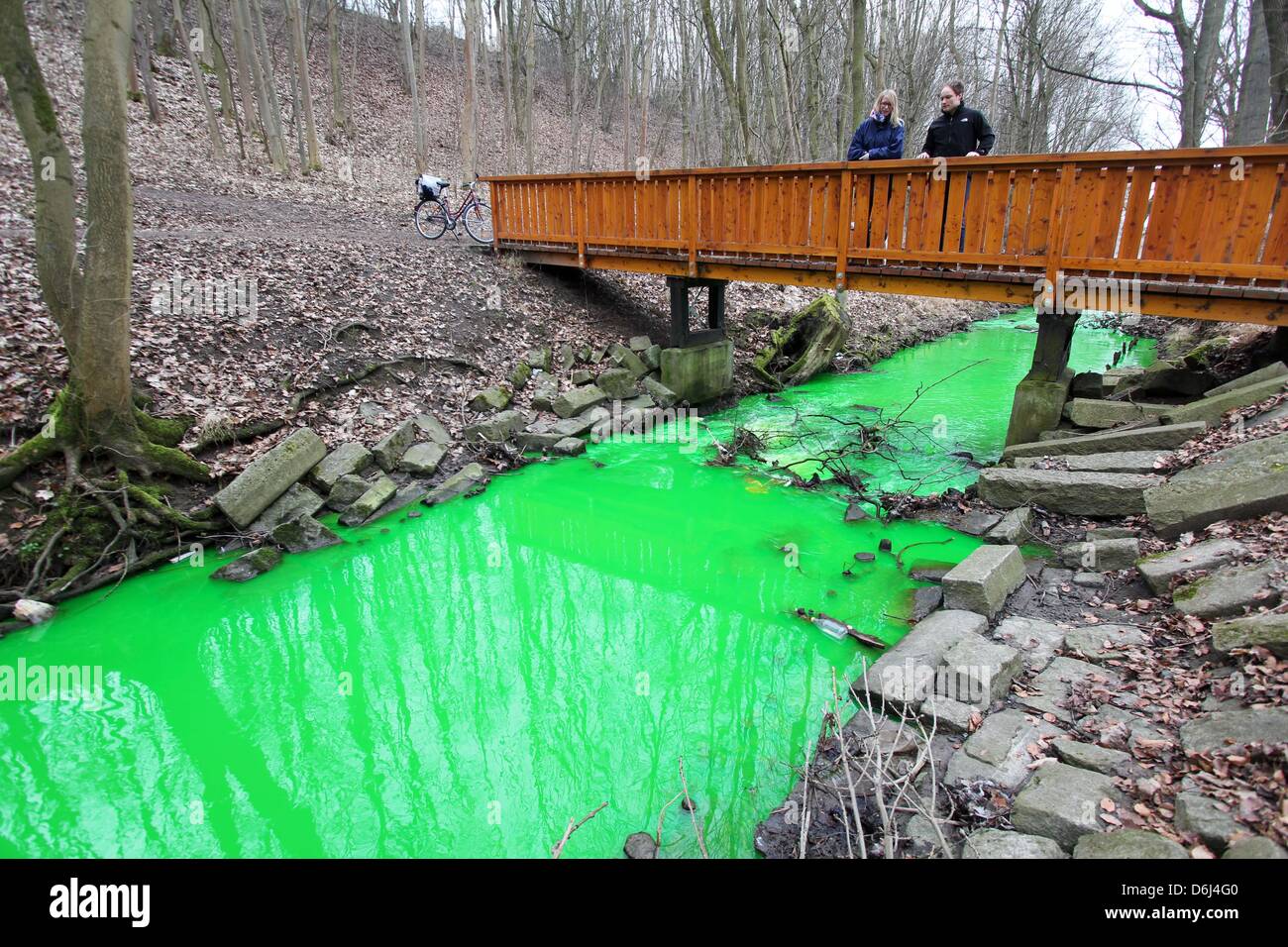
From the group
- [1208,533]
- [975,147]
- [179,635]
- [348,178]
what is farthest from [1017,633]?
[348,178]

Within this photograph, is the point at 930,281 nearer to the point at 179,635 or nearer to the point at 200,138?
the point at 179,635

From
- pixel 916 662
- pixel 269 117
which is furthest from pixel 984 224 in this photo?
pixel 269 117

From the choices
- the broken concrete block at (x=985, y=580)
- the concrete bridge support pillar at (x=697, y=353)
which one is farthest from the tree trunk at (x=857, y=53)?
the broken concrete block at (x=985, y=580)

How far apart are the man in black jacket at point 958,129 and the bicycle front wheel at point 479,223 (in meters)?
8.71

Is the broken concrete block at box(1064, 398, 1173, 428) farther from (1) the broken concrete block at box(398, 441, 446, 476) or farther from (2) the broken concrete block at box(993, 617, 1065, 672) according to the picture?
(1) the broken concrete block at box(398, 441, 446, 476)

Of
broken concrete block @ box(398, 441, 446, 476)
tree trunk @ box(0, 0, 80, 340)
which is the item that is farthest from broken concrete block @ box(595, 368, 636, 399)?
tree trunk @ box(0, 0, 80, 340)

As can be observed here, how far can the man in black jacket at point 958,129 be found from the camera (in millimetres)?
7969

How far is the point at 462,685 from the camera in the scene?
536cm

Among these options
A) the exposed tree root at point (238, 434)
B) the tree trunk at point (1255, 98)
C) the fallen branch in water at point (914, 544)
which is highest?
the tree trunk at point (1255, 98)

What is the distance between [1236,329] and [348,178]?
19935 millimetres

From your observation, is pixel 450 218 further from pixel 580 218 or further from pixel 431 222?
pixel 580 218

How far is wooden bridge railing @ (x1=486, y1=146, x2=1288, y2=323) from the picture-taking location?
6.39 m

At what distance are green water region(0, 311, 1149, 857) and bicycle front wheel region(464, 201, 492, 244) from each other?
764 centimetres

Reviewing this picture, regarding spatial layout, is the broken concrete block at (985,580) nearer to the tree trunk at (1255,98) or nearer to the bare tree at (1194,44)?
the tree trunk at (1255,98)
